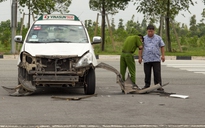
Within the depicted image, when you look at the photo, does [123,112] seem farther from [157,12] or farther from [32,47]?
[157,12]

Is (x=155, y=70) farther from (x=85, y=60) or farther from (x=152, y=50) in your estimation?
(x=85, y=60)

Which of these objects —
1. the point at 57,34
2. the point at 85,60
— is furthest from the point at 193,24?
the point at 85,60

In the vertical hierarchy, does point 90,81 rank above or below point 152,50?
below

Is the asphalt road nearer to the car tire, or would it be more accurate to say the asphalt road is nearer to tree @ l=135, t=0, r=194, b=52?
the car tire

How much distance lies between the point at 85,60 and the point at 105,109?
75.8 inches

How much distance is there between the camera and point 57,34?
11.9 meters

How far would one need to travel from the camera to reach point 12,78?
14.7m

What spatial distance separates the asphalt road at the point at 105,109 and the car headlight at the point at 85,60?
71 centimetres

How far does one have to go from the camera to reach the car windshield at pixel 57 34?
11680 millimetres

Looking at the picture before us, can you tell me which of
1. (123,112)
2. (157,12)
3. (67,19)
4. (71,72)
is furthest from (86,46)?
(157,12)

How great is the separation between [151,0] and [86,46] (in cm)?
1847

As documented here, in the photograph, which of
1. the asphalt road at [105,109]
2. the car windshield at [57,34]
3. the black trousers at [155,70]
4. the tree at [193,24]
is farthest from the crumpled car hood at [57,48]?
the tree at [193,24]

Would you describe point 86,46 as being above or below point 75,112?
above

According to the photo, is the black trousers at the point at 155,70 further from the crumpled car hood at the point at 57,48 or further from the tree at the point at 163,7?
the tree at the point at 163,7
